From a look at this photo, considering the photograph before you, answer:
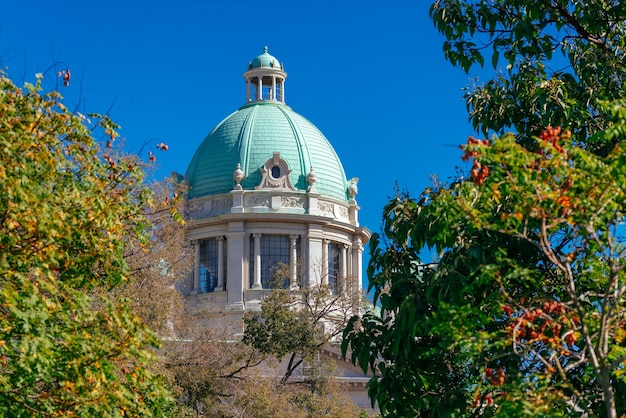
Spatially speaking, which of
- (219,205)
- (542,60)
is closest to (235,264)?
(219,205)

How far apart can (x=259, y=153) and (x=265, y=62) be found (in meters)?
7.01

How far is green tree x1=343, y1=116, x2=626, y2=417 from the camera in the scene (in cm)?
1694

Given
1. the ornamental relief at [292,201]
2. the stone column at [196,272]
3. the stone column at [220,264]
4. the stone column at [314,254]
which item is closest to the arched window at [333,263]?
the stone column at [314,254]

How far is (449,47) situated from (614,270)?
868cm

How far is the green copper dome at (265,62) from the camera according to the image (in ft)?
279

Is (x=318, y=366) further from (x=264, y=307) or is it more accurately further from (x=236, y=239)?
(x=236, y=239)

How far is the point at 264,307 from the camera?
170 ft

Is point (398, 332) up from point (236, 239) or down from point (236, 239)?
down

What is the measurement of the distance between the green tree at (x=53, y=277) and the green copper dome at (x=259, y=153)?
196 feet

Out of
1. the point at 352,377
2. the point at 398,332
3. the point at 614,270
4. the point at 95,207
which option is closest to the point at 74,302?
the point at 95,207

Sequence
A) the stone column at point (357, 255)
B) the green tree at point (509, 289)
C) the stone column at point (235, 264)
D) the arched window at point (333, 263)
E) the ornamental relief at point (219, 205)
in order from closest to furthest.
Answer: the green tree at point (509, 289)
the stone column at point (235, 264)
the arched window at point (333, 263)
the ornamental relief at point (219, 205)
the stone column at point (357, 255)

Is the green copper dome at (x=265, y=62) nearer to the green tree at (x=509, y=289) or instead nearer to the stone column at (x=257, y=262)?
the stone column at (x=257, y=262)

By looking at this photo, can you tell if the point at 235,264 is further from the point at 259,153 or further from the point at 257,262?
the point at 259,153

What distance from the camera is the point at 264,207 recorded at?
79312 mm
